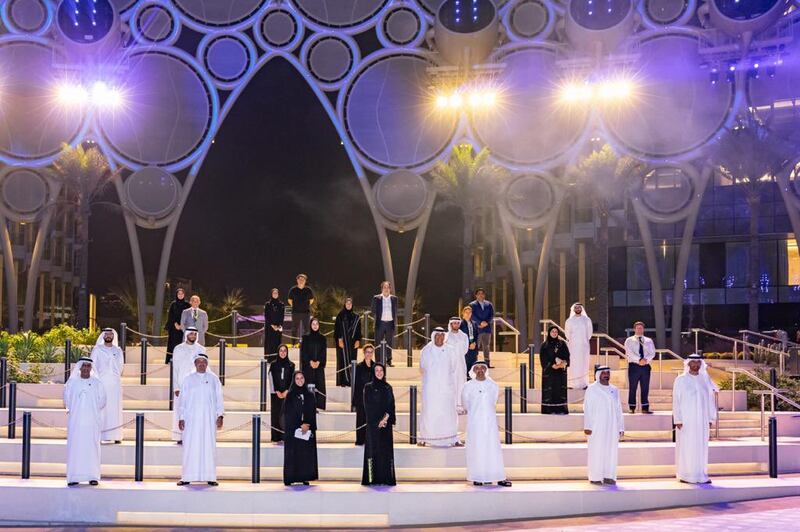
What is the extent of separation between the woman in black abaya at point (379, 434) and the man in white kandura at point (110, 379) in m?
3.50

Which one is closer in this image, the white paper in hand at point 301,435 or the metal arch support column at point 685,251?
the white paper in hand at point 301,435

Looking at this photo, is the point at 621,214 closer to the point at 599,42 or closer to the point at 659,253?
the point at 659,253

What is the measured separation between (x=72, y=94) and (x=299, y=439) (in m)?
24.2

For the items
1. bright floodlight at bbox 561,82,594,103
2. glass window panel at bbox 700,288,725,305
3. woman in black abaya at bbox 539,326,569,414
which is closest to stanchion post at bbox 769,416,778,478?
woman in black abaya at bbox 539,326,569,414

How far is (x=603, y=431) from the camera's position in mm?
11523

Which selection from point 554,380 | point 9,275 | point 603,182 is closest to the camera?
point 554,380

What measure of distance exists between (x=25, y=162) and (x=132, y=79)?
4.65m

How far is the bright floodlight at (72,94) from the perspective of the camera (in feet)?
105

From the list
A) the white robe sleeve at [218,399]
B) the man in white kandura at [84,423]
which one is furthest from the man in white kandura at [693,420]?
the man in white kandura at [84,423]

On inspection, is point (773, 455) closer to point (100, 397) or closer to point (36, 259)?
point (100, 397)

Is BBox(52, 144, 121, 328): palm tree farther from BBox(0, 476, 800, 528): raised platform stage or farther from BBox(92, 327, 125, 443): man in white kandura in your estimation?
BBox(0, 476, 800, 528): raised platform stage

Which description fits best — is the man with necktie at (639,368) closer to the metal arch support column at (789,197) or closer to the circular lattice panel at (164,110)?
the metal arch support column at (789,197)

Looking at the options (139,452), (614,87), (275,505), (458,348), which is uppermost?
(614,87)

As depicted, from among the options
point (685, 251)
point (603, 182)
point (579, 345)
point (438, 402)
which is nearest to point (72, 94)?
point (603, 182)
